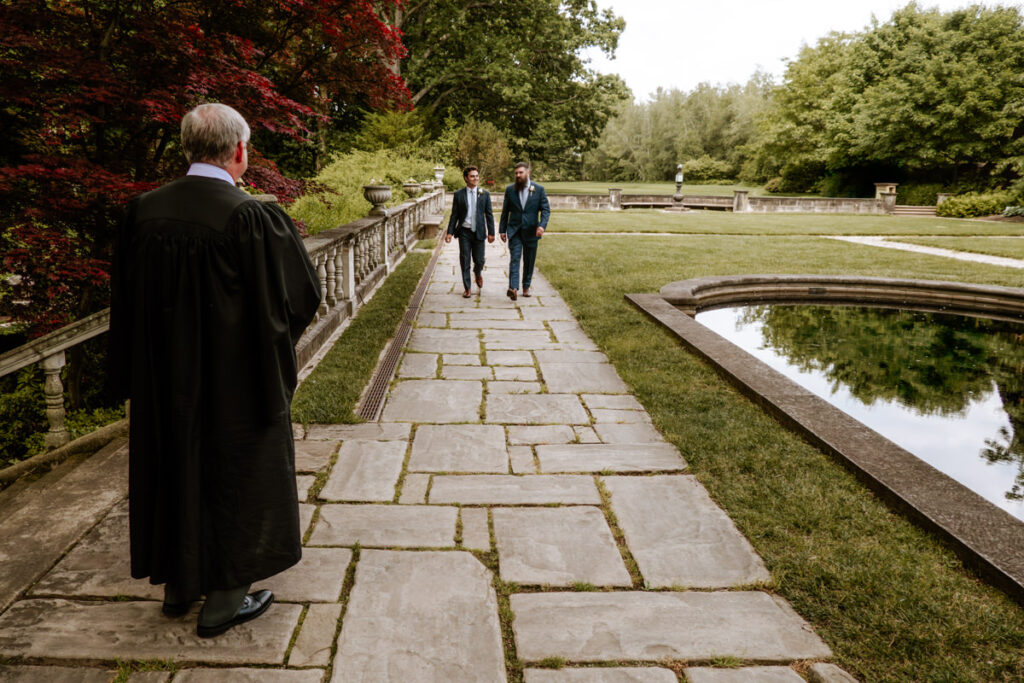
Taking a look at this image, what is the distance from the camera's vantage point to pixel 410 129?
24.1 meters

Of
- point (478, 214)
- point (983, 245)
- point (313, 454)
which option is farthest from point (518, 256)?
point (983, 245)

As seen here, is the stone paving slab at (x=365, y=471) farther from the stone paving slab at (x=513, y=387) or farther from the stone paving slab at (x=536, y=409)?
the stone paving slab at (x=513, y=387)

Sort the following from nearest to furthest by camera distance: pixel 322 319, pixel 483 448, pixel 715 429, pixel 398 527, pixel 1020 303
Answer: pixel 398 527, pixel 483 448, pixel 715 429, pixel 322 319, pixel 1020 303

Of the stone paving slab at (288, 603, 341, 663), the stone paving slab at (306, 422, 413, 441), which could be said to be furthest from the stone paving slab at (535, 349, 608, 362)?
the stone paving slab at (288, 603, 341, 663)

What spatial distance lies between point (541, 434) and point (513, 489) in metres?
0.81

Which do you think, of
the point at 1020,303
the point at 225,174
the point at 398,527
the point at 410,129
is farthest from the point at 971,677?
the point at 410,129

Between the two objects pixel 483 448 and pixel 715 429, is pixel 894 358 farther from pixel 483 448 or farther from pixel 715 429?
pixel 483 448

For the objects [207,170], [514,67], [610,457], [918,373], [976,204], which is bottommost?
[918,373]

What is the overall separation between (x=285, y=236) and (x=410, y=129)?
77.1ft

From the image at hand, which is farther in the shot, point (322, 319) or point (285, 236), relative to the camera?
point (322, 319)

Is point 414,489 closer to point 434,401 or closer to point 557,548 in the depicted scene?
point 557,548

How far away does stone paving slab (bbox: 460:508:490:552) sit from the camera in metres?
2.76

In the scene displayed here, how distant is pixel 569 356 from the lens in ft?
19.1

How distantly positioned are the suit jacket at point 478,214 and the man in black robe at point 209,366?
5892 mm
